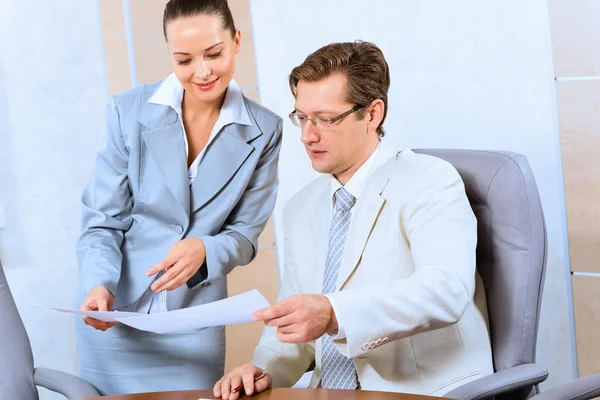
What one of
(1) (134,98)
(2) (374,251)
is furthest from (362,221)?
(1) (134,98)

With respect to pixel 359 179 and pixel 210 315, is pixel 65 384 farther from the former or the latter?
pixel 359 179

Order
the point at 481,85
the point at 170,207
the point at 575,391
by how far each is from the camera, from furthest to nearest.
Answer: the point at 481,85 → the point at 170,207 → the point at 575,391

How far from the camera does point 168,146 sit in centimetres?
246

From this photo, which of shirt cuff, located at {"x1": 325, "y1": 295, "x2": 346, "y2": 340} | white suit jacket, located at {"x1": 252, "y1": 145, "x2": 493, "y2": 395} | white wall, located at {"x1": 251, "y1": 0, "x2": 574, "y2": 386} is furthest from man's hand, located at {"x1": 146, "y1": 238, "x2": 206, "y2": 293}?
white wall, located at {"x1": 251, "y1": 0, "x2": 574, "y2": 386}

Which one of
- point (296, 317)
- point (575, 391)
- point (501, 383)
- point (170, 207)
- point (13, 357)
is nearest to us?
point (296, 317)

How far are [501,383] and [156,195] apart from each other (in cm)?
105

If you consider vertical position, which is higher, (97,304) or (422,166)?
(422,166)

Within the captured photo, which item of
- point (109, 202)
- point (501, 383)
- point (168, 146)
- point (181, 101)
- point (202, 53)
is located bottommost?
point (501, 383)

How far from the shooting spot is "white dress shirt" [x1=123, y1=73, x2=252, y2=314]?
8.19 ft

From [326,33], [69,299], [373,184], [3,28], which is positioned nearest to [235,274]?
[69,299]

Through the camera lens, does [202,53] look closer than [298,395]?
No

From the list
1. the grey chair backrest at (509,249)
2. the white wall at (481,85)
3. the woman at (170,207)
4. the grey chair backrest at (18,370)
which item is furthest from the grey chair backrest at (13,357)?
the white wall at (481,85)

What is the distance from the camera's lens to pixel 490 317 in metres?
2.30

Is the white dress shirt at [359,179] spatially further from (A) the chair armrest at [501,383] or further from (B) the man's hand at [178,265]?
(A) the chair armrest at [501,383]
